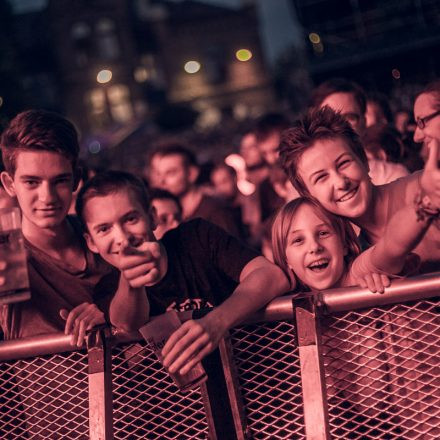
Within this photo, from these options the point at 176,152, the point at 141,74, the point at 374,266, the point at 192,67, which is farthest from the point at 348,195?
the point at 192,67

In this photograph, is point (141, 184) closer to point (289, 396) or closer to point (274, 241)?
point (274, 241)

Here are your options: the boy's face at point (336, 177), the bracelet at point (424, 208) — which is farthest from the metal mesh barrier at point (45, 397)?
the bracelet at point (424, 208)

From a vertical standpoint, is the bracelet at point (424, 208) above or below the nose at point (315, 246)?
above

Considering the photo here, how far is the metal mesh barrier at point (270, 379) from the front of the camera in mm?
2557

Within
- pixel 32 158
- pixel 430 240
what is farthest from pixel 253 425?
pixel 32 158

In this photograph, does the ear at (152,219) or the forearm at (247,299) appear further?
the ear at (152,219)

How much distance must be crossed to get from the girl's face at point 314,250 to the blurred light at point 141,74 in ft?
157

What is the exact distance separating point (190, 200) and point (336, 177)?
3.00 m

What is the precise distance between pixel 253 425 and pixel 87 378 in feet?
1.88

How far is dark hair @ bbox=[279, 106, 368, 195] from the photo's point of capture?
3.06 meters

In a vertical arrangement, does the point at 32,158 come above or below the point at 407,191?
above

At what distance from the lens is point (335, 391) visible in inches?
100

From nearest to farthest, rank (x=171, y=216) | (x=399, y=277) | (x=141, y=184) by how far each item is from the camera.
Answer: (x=399, y=277) → (x=141, y=184) → (x=171, y=216)

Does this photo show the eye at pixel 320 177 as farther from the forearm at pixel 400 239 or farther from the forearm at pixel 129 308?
the forearm at pixel 129 308
